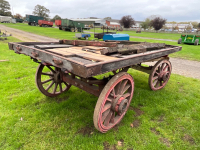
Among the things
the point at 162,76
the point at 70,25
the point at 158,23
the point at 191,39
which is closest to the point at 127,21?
the point at 158,23

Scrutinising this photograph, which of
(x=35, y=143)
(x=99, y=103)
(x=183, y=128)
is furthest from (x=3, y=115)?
(x=183, y=128)

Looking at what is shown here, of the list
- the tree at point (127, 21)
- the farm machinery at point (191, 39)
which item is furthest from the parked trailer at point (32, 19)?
the farm machinery at point (191, 39)

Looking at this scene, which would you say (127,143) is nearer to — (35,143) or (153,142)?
(153,142)

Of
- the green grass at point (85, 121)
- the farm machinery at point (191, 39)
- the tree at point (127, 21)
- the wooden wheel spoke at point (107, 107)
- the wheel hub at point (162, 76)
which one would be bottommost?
the green grass at point (85, 121)

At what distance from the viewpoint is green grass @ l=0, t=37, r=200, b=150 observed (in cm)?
221

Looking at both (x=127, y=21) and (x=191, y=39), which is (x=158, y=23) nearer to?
(x=127, y=21)

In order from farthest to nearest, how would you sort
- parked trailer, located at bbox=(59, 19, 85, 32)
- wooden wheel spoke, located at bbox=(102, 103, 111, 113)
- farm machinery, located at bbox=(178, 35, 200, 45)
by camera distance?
parked trailer, located at bbox=(59, 19, 85, 32) < farm machinery, located at bbox=(178, 35, 200, 45) < wooden wheel spoke, located at bbox=(102, 103, 111, 113)

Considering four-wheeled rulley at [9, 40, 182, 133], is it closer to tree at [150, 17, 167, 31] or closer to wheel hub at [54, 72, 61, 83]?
wheel hub at [54, 72, 61, 83]

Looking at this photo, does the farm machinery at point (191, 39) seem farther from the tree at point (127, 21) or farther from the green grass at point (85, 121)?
the tree at point (127, 21)

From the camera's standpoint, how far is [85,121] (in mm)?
2650

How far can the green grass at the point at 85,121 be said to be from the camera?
2209 mm

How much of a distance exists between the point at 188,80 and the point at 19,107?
532cm

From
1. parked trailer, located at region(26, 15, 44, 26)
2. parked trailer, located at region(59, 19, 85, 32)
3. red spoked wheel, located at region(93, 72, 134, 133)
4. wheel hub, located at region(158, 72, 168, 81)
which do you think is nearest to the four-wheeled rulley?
red spoked wheel, located at region(93, 72, 134, 133)

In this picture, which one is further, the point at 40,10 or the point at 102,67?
the point at 40,10
